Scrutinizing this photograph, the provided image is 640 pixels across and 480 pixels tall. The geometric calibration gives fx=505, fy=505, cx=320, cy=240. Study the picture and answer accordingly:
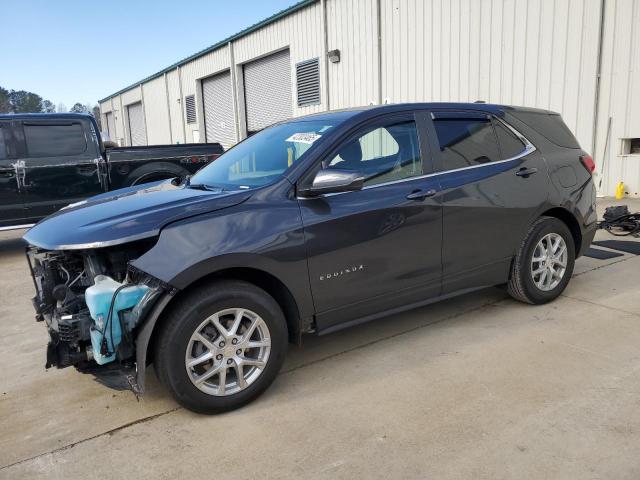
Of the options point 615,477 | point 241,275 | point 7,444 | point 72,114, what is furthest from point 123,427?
point 72,114

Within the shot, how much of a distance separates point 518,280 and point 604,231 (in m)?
4.06

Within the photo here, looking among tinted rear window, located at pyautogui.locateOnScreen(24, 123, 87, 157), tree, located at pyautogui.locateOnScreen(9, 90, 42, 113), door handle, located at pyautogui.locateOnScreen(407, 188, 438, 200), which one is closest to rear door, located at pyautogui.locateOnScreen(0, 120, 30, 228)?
tinted rear window, located at pyautogui.locateOnScreen(24, 123, 87, 157)

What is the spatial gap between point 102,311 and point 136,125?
36.6 m

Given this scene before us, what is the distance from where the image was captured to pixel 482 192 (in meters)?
3.87

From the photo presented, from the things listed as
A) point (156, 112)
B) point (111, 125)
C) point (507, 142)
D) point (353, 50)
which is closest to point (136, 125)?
point (156, 112)

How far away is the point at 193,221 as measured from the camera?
2.83 metres

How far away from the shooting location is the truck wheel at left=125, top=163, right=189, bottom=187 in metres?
8.16

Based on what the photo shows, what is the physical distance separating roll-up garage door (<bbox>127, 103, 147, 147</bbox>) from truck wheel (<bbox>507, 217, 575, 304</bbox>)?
108 feet

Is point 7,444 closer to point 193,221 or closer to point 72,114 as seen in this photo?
point 193,221

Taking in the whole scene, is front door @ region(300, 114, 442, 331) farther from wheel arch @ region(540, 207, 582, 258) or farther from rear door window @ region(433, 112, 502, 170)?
wheel arch @ region(540, 207, 582, 258)

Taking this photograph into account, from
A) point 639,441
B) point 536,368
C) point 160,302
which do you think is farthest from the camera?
point 536,368

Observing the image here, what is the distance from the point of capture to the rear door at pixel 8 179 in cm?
737

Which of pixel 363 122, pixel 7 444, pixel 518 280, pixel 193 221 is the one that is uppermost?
pixel 363 122

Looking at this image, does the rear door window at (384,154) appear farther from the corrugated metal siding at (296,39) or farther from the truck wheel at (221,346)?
the corrugated metal siding at (296,39)
